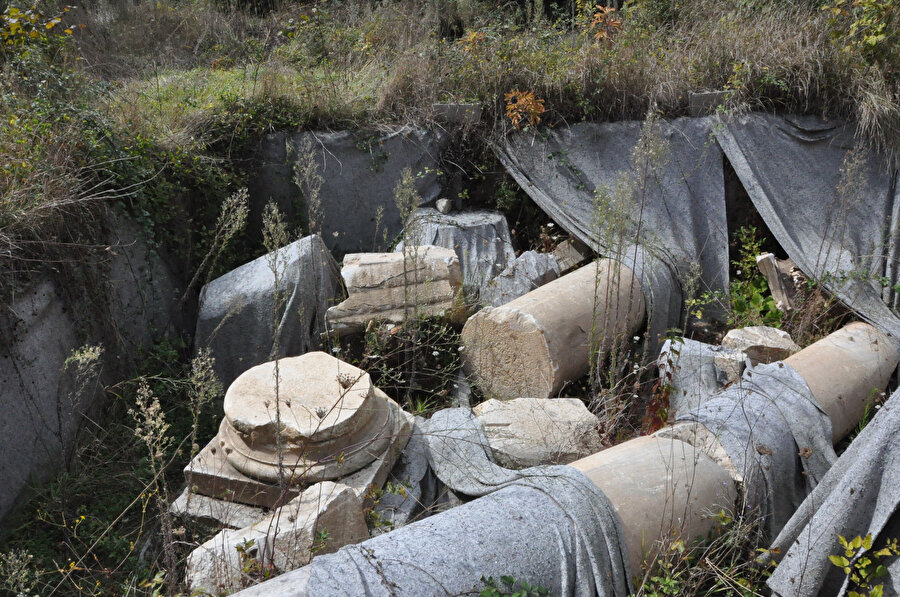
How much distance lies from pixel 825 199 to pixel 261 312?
4840 millimetres

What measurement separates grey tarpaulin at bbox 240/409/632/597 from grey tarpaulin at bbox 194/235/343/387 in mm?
2328

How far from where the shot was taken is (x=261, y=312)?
472cm

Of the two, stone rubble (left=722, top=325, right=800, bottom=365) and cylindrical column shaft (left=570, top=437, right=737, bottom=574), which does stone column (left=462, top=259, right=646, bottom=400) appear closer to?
stone rubble (left=722, top=325, right=800, bottom=365)

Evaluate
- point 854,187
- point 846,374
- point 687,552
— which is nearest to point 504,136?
point 854,187

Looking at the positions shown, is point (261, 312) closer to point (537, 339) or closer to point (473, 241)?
point (537, 339)

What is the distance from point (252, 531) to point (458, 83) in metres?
4.80

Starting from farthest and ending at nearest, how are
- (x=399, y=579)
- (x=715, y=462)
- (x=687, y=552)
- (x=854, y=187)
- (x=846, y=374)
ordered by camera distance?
(x=854, y=187)
(x=846, y=374)
(x=715, y=462)
(x=687, y=552)
(x=399, y=579)

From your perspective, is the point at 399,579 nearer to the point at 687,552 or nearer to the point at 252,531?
the point at 252,531

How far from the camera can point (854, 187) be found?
5844 mm

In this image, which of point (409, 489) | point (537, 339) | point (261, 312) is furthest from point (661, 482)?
point (261, 312)

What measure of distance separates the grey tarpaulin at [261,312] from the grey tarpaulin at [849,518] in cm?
306

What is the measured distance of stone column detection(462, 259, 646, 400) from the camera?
452 cm

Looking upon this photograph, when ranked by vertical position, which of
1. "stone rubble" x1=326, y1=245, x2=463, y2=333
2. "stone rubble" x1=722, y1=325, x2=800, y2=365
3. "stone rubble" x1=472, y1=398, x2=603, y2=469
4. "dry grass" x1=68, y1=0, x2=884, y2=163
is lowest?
"stone rubble" x1=722, y1=325, x2=800, y2=365

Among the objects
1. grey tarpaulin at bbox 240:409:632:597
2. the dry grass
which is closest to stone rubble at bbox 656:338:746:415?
grey tarpaulin at bbox 240:409:632:597
